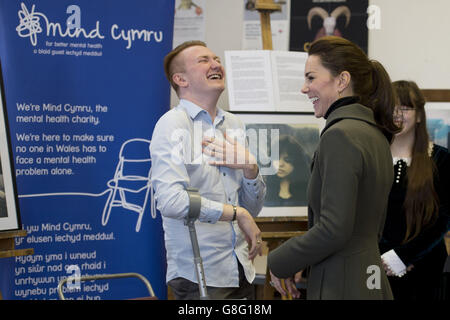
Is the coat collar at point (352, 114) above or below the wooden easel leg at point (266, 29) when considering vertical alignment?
below

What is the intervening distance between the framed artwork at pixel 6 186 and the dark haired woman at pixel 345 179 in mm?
1473

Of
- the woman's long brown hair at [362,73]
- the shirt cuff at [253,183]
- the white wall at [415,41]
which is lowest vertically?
the shirt cuff at [253,183]

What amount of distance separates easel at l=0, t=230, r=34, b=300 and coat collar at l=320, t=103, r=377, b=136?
64.0 inches

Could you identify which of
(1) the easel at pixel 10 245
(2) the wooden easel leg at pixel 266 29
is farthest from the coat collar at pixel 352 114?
(2) the wooden easel leg at pixel 266 29

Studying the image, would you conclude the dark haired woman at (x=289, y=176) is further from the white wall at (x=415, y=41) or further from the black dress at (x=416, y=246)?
the white wall at (x=415, y=41)

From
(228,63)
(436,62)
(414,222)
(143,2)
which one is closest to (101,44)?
(143,2)

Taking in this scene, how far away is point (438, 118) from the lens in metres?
3.70

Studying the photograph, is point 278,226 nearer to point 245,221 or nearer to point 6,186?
point 245,221

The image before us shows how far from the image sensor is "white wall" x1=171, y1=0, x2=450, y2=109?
13.3 ft

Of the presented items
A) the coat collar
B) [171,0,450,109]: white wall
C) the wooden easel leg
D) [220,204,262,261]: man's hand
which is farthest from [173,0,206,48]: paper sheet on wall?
the coat collar

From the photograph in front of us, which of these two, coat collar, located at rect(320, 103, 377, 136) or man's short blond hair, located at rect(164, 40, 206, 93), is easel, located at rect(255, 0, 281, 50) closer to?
man's short blond hair, located at rect(164, 40, 206, 93)

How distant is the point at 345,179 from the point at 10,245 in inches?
70.9

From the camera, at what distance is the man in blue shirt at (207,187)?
1.92 metres
